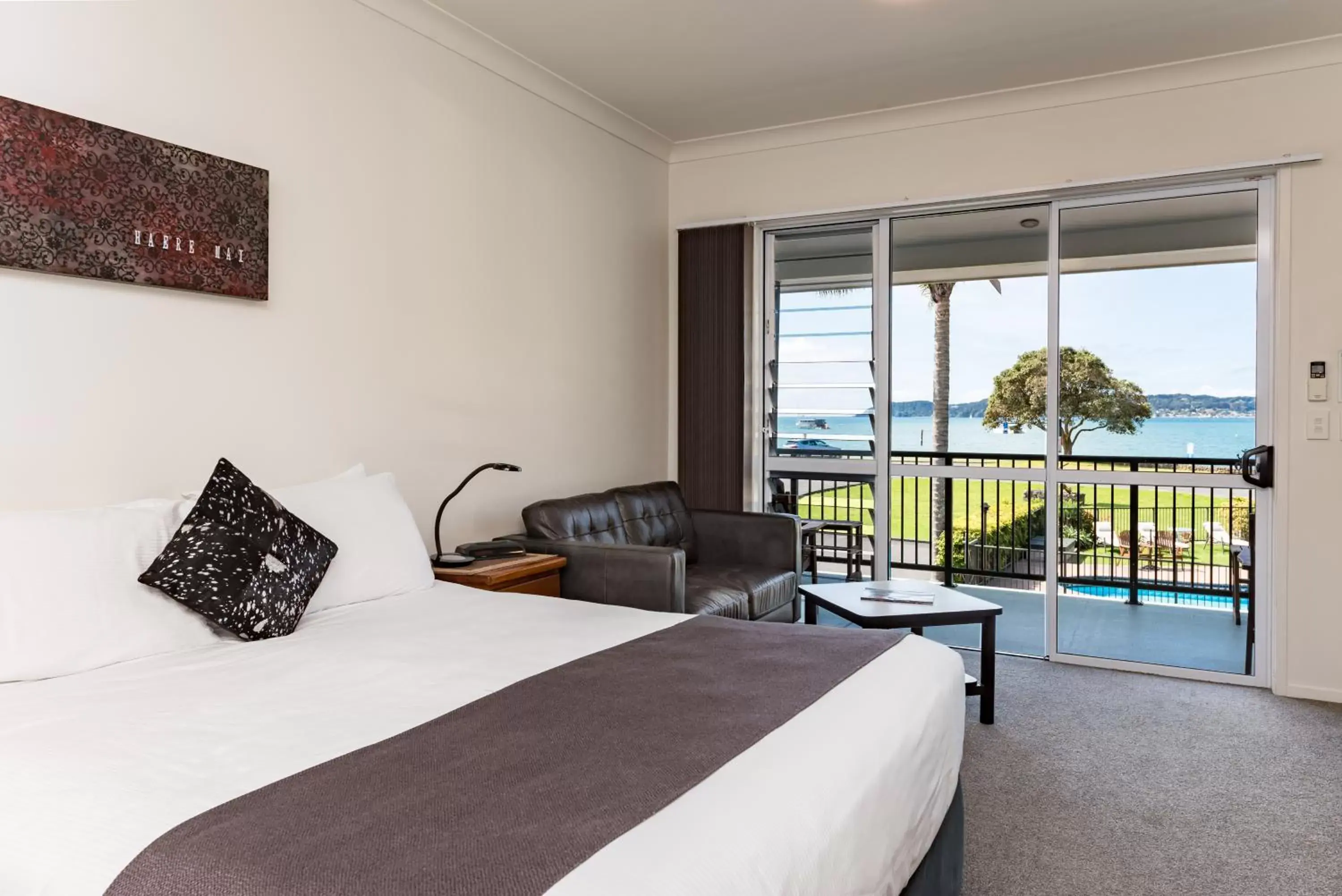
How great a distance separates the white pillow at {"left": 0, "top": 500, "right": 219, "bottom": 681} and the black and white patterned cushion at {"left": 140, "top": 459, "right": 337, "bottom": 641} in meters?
0.05

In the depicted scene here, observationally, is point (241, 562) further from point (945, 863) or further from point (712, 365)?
point (712, 365)

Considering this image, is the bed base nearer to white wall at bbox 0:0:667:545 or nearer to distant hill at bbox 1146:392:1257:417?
white wall at bbox 0:0:667:545

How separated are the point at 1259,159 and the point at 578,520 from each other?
340cm

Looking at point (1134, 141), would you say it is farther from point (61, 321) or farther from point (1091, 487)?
point (61, 321)

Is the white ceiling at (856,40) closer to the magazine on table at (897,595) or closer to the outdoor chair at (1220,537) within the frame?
the outdoor chair at (1220,537)

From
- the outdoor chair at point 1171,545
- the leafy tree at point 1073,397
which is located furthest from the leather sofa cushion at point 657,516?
the outdoor chair at point 1171,545

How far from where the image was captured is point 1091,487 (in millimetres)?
4414

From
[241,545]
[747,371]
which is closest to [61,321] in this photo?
[241,545]

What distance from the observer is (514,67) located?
13.0ft

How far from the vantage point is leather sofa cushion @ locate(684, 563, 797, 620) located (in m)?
3.63

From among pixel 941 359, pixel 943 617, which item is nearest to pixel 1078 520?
pixel 941 359

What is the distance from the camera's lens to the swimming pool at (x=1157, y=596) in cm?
429

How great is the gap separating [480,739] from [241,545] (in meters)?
1.12

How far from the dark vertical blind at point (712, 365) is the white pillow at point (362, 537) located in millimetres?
2371
